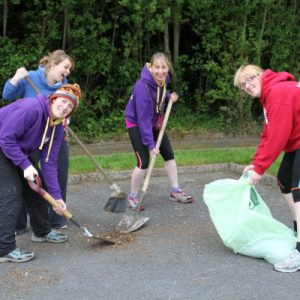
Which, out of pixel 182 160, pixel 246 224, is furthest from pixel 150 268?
pixel 182 160

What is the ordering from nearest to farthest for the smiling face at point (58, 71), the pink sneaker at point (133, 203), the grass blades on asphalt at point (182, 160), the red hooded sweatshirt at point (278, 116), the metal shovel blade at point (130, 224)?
the red hooded sweatshirt at point (278, 116)
the smiling face at point (58, 71)
the metal shovel blade at point (130, 224)
the pink sneaker at point (133, 203)
the grass blades on asphalt at point (182, 160)

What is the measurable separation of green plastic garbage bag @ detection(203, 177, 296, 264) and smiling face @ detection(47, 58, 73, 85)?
1.64 metres

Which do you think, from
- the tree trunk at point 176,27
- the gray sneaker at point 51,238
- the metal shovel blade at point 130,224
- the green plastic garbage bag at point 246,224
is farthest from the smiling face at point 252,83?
the tree trunk at point 176,27

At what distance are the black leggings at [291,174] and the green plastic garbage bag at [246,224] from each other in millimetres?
263

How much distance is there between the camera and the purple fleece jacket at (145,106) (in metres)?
5.63

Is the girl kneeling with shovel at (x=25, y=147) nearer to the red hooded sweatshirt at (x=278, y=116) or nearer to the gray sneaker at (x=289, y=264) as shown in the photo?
the red hooded sweatshirt at (x=278, y=116)

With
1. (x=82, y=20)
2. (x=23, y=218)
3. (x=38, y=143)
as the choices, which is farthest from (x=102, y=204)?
(x=82, y=20)

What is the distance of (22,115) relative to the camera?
161 inches

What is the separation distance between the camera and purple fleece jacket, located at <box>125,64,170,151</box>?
5633mm

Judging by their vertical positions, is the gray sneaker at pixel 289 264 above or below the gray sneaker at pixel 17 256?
above

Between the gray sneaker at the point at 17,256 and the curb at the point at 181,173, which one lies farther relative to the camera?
the curb at the point at 181,173

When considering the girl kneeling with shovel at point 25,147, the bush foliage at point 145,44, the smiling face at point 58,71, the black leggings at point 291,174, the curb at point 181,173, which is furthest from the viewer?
the bush foliage at point 145,44

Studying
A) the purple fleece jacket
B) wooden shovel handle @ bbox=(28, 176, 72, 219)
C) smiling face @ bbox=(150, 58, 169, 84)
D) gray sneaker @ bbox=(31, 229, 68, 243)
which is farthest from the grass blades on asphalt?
wooden shovel handle @ bbox=(28, 176, 72, 219)

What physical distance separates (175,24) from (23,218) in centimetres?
738
